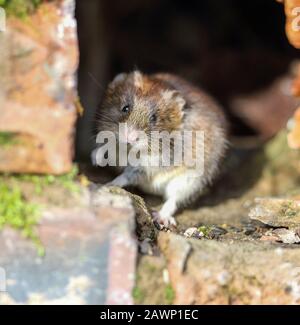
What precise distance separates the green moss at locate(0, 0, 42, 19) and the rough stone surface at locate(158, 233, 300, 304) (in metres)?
1.66

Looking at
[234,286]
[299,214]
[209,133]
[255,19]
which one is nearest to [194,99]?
[209,133]

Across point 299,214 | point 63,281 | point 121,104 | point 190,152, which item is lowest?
point 63,281

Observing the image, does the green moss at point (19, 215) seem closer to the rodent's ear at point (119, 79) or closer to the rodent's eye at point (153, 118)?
the rodent's eye at point (153, 118)

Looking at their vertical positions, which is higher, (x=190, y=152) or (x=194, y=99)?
(x=194, y=99)

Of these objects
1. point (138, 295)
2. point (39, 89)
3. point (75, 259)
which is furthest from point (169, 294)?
point (39, 89)

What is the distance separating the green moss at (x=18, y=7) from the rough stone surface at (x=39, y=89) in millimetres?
37

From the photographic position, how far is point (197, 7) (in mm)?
8922

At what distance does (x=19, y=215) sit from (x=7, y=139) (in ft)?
Answer: 1.50

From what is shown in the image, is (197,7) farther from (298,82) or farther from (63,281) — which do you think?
(63,281)

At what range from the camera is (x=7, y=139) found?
335 cm

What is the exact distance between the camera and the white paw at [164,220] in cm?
458

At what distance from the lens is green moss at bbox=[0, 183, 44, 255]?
3.33 meters

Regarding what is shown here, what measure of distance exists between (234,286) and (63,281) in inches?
43.1
